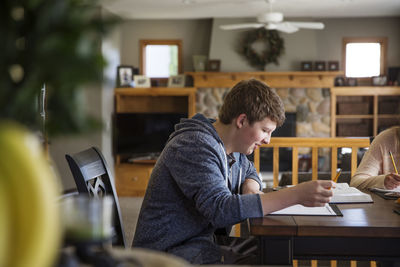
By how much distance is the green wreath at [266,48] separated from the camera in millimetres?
6949

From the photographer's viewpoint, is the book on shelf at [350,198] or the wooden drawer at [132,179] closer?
the book on shelf at [350,198]

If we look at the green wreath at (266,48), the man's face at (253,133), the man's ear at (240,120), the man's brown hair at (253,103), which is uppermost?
the green wreath at (266,48)

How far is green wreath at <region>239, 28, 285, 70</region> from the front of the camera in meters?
6.95

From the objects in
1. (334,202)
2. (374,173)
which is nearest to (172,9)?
(374,173)

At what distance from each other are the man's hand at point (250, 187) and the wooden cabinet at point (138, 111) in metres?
4.17

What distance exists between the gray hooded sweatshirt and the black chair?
6.5 inches

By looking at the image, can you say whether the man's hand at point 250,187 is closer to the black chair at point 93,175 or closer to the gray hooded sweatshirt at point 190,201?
the gray hooded sweatshirt at point 190,201

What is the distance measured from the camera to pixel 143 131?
6.71m

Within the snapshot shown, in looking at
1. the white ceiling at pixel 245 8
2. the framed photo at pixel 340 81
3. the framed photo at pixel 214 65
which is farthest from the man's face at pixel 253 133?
the framed photo at pixel 340 81

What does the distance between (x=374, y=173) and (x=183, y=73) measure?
→ 529 cm

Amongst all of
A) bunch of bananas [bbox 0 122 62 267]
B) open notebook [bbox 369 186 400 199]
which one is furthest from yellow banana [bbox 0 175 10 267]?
open notebook [bbox 369 186 400 199]

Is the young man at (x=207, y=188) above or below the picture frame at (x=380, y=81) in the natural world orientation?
below

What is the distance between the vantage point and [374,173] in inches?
91.7

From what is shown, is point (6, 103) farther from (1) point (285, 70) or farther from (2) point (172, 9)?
(1) point (285, 70)
